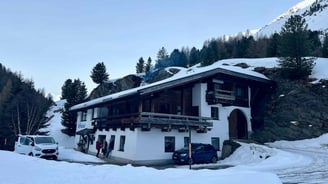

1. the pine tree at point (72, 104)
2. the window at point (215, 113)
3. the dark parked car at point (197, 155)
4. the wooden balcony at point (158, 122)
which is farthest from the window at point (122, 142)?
the pine tree at point (72, 104)

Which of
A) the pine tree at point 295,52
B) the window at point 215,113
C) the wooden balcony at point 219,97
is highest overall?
the pine tree at point 295,52

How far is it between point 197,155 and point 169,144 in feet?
12.0

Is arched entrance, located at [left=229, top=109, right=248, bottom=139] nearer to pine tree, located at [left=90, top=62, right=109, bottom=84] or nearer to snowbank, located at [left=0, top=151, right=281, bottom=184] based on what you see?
snowbank, located at [left=0, top=151, right=281, bottom=184]

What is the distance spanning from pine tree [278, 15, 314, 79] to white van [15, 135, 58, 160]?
28.3 meters

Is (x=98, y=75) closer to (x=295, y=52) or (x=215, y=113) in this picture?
(x=215, y=113)

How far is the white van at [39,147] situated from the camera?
23078mm

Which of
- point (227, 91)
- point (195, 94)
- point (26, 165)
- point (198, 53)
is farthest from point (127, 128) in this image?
point (198, 53)

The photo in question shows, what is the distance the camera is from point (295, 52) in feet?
117

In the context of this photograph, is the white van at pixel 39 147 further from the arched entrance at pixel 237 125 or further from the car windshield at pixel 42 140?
the arched entrance at pixel 237 125

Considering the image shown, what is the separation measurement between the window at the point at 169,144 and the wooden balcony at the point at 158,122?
3.81 feet

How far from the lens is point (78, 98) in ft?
174

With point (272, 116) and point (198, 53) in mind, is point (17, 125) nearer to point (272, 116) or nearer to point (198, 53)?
point (272, 116)

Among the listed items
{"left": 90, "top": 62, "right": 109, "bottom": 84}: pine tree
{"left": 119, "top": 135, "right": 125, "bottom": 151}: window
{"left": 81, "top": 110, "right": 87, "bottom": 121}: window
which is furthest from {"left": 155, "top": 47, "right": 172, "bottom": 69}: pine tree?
{"left": 119, "top": 135, "right": 125, "bottom": 151}: window

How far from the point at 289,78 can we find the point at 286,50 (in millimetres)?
Result: 3701
